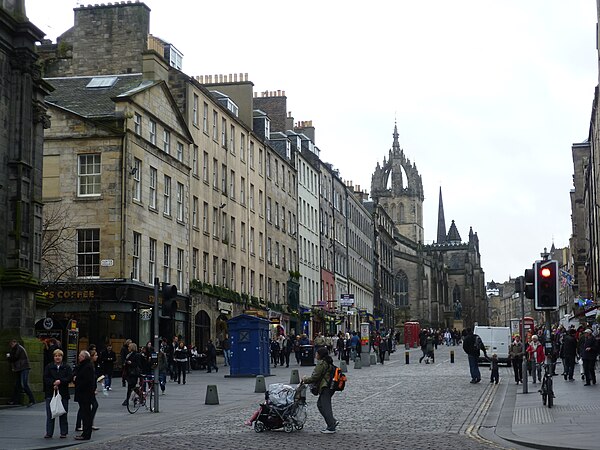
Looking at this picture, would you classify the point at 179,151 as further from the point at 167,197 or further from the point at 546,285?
the point at 546,285

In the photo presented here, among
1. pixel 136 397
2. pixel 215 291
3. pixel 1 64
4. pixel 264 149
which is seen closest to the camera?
pixel 136 397

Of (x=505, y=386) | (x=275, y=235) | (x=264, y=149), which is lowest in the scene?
(x=505, y=386)

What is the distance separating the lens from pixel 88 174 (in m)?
41.5

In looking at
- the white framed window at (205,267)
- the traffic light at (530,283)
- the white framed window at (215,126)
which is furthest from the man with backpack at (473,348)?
the white framed window at (215,126)

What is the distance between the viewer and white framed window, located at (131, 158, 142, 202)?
41906 mm

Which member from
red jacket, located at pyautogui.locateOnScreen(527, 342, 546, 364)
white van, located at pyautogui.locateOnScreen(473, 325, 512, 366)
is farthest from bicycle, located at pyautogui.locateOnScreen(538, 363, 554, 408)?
white van, located at pyautogui.locateOnScreen(473, 325, 512, 366)

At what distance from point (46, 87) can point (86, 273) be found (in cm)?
1448

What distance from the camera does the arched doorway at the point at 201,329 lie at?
49.3 meters

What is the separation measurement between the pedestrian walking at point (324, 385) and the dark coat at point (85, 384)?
3.79 meters

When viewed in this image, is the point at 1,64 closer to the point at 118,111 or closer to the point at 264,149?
the point at 118,111

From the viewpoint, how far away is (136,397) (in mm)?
22859

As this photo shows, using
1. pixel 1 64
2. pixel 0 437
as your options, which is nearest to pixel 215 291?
pixel 1 64

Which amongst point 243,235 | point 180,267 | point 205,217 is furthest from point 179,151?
point 243,235

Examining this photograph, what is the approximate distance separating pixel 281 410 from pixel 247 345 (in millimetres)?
19384
